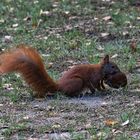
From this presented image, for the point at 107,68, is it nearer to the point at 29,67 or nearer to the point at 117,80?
the point at 117,80

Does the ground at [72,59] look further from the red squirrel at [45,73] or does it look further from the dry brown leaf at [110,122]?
the red squirrel at [45,73]

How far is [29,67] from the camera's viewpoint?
292 inches

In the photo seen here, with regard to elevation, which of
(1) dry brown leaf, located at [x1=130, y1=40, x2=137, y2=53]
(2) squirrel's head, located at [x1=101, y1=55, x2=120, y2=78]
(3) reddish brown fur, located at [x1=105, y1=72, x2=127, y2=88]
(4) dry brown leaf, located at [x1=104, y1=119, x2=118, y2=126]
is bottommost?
(1) dry brown leaf, located at [x1=130, y1=40, x2=137, y2=53]

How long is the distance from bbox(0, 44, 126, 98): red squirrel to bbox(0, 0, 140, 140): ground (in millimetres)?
113

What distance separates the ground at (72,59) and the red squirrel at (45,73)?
0.37 ft

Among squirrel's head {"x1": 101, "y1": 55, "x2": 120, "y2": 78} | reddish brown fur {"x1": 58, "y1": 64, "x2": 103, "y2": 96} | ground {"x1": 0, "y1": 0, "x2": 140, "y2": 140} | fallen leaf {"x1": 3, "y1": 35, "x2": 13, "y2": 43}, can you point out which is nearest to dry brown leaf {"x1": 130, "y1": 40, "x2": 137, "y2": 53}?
ground {"x1": 0, "y1": 0, "x2": 140, "y2": 140}

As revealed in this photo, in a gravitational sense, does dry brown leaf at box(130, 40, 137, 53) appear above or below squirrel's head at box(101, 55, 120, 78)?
below

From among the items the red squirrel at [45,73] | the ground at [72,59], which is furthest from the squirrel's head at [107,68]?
the ground at [72,59]

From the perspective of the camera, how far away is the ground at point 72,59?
6.46 m

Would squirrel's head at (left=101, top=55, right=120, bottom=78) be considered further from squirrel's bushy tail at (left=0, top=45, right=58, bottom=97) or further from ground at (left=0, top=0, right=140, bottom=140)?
squirrel's bushy tail at (left=0, top=45, right=58, bottom=97)

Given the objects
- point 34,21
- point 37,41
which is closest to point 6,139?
point 37,41

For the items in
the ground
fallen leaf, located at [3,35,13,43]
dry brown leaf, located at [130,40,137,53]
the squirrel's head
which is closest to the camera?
the ground

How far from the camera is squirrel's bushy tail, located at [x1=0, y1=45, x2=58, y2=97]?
23.9 ft

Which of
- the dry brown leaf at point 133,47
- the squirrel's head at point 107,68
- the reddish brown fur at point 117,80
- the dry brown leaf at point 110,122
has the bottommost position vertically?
the dry brown leaf at point 133,47
